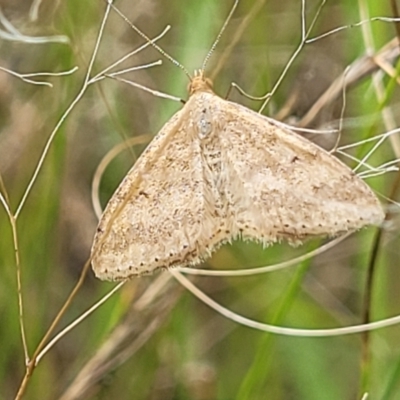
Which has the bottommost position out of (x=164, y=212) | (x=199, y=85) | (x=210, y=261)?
(x=210, y=261)

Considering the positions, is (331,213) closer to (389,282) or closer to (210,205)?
(210,205)

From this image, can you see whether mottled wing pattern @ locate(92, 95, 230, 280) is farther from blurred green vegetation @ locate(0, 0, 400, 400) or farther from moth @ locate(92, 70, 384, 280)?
blurred green vegetation @ locate(0, 0, 400, 400)

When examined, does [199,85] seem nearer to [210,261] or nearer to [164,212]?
[164,212]

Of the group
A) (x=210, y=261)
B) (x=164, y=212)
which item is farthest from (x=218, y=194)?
(x=210, y=261)

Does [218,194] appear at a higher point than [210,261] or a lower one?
higher

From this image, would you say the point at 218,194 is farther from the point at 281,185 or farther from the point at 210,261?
the point at 210,261

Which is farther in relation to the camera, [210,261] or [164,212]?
[210,261]

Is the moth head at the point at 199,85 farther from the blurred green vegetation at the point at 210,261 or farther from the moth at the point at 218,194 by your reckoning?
the blurred green vegetation at the point at 210,261
